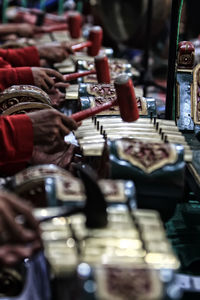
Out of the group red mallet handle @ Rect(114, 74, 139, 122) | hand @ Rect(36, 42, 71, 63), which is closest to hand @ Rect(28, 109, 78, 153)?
red mallet handle @ Rect(114, 74, 139, 122)

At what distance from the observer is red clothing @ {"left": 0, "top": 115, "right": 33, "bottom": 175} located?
1801mm

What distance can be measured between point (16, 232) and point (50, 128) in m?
0.66

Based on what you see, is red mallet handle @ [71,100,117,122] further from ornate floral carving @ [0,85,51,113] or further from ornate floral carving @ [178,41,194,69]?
ornate floral carving @ [178,41,194,69]

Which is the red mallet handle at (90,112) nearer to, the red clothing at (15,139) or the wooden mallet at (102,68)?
the red clothing at (15,139)

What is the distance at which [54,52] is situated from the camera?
11.1 feet

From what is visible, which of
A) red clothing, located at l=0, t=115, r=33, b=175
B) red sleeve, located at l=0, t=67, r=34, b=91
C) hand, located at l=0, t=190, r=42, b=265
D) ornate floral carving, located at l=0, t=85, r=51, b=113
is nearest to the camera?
hand, located at l=0, t=190, r=42, b=265

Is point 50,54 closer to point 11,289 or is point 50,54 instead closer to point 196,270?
point 196,270

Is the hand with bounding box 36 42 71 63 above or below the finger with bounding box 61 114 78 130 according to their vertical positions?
below

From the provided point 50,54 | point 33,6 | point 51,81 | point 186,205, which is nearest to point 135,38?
point 33,6

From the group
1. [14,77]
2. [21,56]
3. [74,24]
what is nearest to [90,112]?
[14,77]

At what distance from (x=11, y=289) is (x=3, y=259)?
224 mm

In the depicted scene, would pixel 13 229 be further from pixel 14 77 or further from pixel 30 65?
pixel 30 65

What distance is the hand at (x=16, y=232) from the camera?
1.22 meters

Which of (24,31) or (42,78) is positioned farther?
(24,31)
